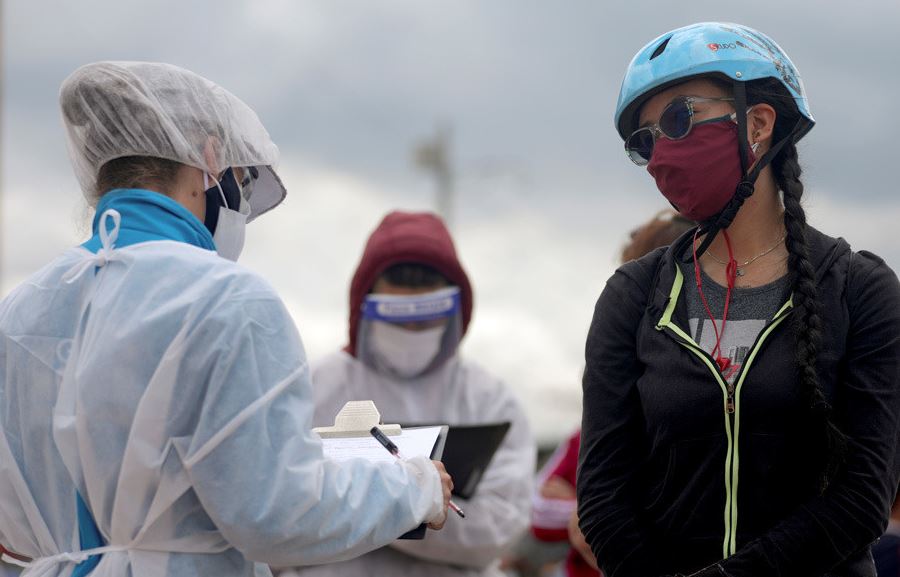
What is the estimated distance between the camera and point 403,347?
191 inches

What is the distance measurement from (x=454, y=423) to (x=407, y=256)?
0.74 metres

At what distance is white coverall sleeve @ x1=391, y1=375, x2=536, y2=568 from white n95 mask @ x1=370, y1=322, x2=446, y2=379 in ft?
1.14

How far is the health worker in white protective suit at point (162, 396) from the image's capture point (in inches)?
93.2

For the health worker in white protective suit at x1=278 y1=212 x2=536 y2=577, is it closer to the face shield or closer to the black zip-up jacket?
the face shield

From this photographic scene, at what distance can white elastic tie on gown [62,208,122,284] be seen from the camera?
2.54 metres

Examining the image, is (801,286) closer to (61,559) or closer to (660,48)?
(660,48)

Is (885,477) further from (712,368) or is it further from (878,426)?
(712,368)

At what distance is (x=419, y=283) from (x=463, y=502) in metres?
0.97

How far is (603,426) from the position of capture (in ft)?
9.05

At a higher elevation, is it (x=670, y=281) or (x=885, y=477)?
(x=670, y=281)

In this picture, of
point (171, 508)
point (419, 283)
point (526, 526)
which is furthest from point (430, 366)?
point (171, 508)

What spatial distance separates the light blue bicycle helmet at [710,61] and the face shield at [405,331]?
216 cm

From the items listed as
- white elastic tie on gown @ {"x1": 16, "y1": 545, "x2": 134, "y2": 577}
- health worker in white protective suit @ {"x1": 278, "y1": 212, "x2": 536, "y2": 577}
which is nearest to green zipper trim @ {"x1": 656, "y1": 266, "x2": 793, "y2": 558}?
white elastic tie on gown @ {"x1": 16, "y1": 545, "x2": 134, "y2": 577}

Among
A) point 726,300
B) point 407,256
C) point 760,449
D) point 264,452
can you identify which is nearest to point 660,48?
point 726,300
